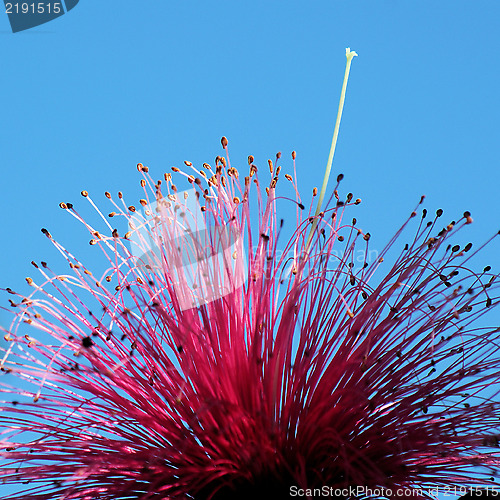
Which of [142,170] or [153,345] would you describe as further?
[142,170]

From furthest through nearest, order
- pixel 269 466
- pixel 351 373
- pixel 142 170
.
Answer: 1. pixel 142 170
2. pixel 351 373
3. pixel 269 466

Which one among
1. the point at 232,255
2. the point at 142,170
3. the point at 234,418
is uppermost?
the point at 142,170

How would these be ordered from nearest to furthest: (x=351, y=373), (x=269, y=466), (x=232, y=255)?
(x=269, y=466) → (x=351, y=373) → (x=232, y=255)

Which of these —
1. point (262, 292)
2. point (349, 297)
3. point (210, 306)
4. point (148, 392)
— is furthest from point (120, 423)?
point (349, 297)

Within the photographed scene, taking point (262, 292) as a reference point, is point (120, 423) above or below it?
below

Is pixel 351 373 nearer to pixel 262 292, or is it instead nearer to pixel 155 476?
pixel 262 292

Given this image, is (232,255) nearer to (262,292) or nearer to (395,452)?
(262,292)

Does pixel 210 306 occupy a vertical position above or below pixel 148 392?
above

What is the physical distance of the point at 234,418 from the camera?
77.8 inches

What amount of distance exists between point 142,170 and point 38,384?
29.3 inches

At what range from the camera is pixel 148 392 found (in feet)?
6.98

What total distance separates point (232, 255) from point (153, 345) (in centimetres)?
36

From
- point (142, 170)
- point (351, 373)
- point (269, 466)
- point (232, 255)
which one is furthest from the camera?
point (142, 170)

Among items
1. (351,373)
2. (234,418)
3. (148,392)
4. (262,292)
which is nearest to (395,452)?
(351,373)
